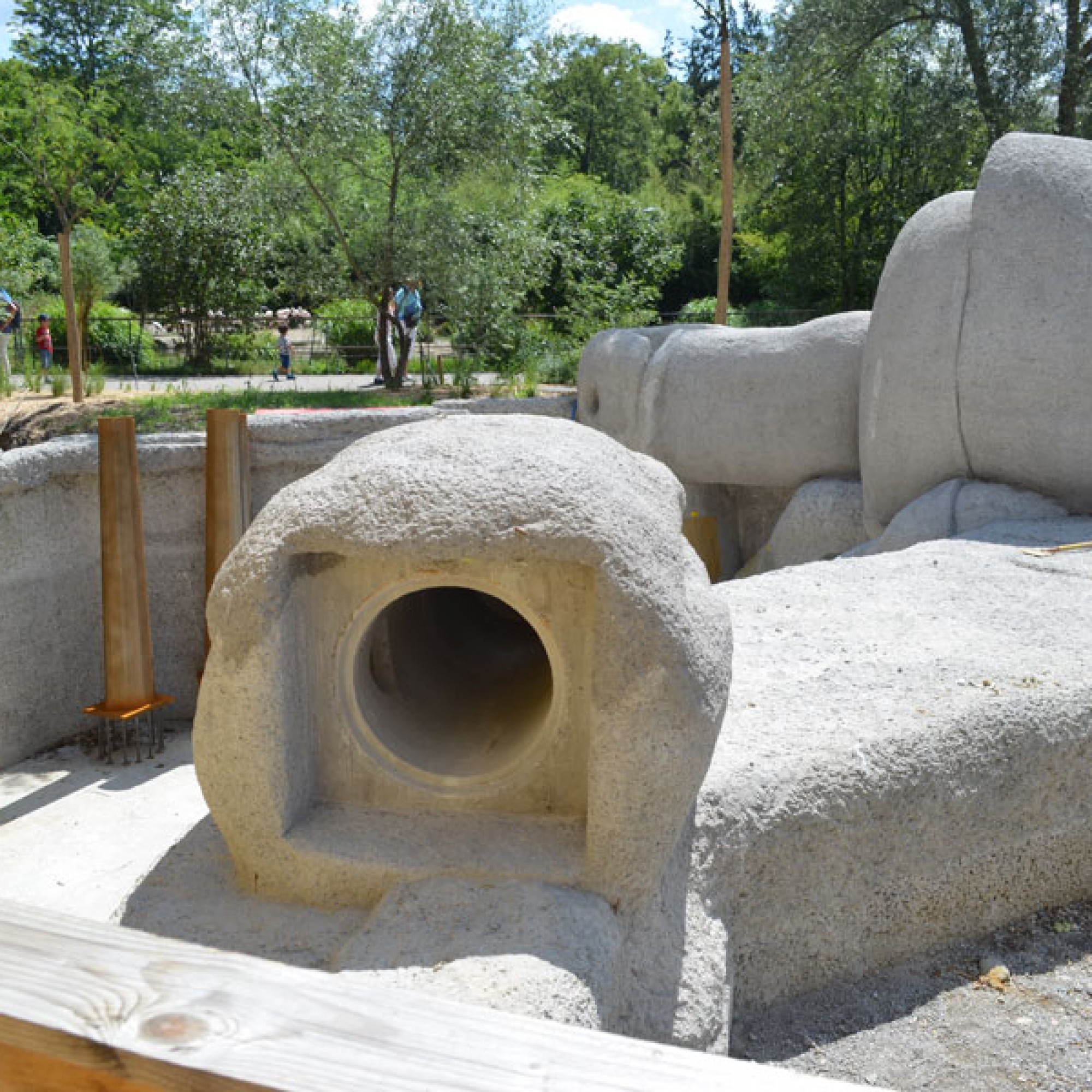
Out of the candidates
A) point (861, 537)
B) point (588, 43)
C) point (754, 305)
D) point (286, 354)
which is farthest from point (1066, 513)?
point (588, 43)

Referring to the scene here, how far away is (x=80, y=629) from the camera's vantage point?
5.71 metres

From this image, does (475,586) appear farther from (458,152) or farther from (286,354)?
(286,354)

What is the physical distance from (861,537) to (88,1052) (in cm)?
Result: 687

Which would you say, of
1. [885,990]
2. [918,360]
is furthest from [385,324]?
[885,990]

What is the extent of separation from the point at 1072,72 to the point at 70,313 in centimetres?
1244

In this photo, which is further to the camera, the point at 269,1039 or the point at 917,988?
the point at 917,988

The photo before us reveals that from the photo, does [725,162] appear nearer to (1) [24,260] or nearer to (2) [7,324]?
(2) [7,324]

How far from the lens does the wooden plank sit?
1059 millimetres

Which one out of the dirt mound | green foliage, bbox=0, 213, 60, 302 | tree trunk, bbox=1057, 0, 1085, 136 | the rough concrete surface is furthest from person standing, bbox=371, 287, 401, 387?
the rough concrete surface

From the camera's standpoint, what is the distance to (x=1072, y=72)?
Result: 1438 centimetres

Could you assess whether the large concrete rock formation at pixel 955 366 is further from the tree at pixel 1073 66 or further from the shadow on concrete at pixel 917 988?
the tree at pixel 1073 66

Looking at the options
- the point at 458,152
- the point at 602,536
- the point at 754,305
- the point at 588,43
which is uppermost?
the point at 588,43

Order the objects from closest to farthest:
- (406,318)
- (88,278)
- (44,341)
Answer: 1. (406,318)
2. (44,341)
3. (88,278)

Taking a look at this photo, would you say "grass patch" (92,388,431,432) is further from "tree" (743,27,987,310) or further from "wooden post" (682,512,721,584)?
"tree" (743,27,987,310)
